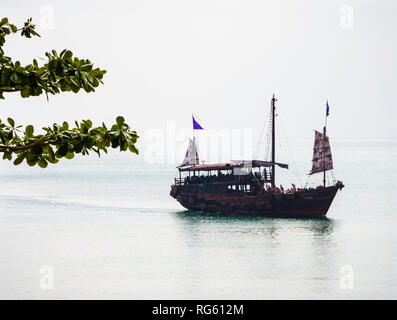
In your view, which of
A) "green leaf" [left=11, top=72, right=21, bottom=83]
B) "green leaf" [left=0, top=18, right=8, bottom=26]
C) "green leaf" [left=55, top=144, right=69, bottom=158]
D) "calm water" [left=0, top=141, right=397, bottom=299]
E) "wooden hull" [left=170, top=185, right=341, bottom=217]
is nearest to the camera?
"green leaf" [left=11, top=72, right=21, bottom=83]

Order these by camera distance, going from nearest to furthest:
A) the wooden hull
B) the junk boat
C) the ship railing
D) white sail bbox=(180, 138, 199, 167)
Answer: the ship railing < the junk boat < the wooden hull < white sail bbox=(180, 138, 199, 167)

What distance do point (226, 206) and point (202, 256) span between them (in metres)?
10.6

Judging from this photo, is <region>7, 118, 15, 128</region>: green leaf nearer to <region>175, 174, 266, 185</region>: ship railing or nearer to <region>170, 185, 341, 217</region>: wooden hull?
<region>175, 174, 266, 185</region>: ship railing

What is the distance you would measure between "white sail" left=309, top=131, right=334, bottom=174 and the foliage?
40.0 meters

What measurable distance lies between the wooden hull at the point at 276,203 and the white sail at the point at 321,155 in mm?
4034

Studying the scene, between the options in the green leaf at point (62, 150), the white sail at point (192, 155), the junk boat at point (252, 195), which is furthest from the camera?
the white sail at point (192, 155)

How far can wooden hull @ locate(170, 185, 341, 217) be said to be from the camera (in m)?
38.7

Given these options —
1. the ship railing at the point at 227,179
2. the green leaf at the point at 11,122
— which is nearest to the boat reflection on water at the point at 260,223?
the ship railing at the point at 227,179

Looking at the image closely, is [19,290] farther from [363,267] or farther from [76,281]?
[363,267]

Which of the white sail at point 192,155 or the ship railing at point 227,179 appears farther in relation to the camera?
the white sail at point 192,155

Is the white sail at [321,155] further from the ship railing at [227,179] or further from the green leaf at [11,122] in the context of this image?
the green leaf at [11,122]

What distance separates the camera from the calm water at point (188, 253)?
2231 cm

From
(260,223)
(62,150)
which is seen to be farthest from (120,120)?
(260,223)

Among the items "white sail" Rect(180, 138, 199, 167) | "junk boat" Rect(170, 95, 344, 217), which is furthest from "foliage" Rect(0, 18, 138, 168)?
"white sail" Rect(180, 138, 199, 167)
